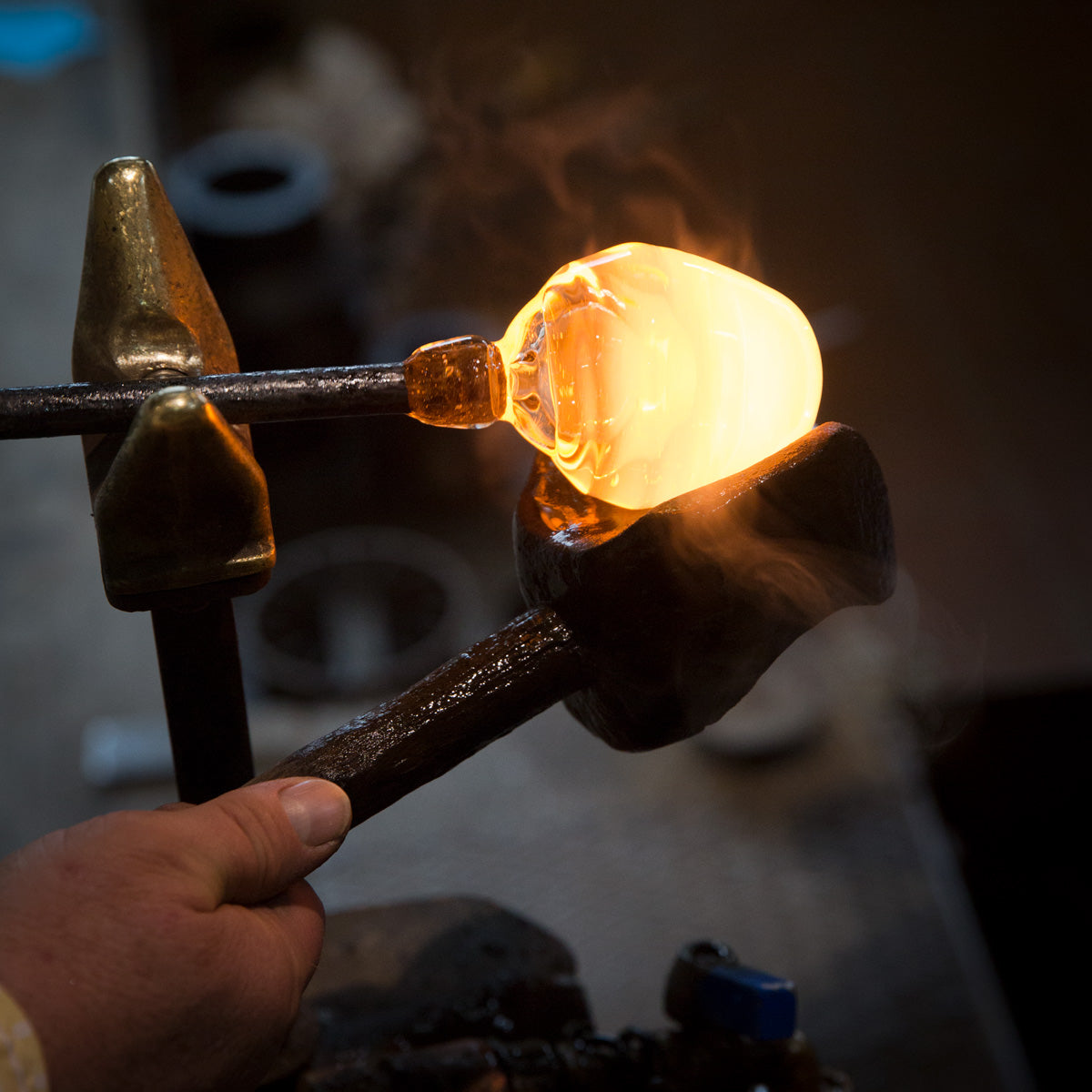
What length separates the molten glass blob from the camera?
2.28 ft

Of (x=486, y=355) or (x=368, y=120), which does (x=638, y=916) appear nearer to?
(x=486, y=355)

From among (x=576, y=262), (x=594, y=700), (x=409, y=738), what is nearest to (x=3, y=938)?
(x=409, y=738)

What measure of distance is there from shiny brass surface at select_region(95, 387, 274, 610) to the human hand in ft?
0.45

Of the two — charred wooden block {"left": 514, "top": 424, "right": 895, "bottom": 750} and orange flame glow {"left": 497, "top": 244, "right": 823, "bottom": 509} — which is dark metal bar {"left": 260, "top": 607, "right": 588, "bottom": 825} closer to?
charred wooden block {"left": 514, "top": 424, "right": 895, "bottom": 750}

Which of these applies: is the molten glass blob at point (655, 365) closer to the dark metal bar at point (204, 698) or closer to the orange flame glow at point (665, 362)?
the orange flame glow at point (665, 362)

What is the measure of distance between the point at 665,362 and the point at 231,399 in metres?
0.28

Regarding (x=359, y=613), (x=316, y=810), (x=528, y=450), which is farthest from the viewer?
(x=528, y=450)

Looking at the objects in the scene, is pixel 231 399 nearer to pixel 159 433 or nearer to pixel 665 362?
pixel 159 433

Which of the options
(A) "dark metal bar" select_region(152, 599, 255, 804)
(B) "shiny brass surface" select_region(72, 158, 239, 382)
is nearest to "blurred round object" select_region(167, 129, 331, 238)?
(B) "shiny brass surface" select_region(72, 158, 239, 382)

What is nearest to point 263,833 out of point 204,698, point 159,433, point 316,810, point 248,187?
point 316,810

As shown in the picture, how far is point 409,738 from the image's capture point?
2.21 feet

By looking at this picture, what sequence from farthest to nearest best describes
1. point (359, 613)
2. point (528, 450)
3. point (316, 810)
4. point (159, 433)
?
point (528, 450), point (359, 613), point (316, 810), point (159, 433)

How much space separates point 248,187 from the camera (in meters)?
2.70

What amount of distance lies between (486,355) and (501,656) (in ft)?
0.66
